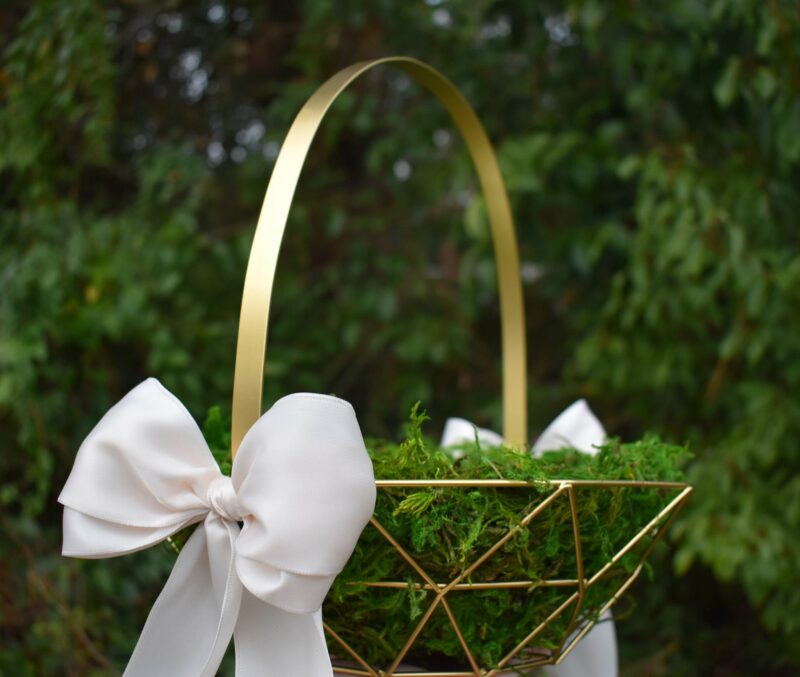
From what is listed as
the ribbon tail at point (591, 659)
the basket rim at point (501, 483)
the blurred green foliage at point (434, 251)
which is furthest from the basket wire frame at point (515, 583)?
the blurred green foliage at point (434, 251)

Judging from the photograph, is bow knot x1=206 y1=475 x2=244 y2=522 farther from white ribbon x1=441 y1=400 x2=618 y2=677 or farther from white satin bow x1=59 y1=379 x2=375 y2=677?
white ribbon x1=441 y1=400 x2=618 y2=677

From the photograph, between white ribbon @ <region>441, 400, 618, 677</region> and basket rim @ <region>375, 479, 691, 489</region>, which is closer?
basket rim @ <region>375, 479, 691, 489</region>

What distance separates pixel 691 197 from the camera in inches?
47.7

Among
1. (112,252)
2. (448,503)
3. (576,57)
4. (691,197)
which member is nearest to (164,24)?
(112,252)

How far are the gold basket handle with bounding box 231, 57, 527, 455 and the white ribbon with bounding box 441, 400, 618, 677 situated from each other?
3cm

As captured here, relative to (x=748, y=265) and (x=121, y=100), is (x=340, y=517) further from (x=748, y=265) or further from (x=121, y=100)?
(x=121, y=100)

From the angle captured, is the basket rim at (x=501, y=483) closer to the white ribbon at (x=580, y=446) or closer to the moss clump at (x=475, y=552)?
the moss clump at (x=475, y=552)

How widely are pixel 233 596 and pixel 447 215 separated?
1.20 meters

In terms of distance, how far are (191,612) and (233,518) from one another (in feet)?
0.23

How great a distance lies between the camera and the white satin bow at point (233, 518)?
0.44 metres

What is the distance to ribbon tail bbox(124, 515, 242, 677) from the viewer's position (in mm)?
480

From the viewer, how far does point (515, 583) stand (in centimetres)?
52

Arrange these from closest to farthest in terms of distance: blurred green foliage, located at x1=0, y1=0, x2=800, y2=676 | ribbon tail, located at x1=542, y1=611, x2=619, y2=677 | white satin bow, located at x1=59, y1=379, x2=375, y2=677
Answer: white satin bow, located at x1=59, y1=379, x2=375, y2=677 → ribbon tail, located at x1=542, y1=611, x2=619, y2=677 → blurred green foliage, located at x1=0, y1=0, x2=800, y2=676

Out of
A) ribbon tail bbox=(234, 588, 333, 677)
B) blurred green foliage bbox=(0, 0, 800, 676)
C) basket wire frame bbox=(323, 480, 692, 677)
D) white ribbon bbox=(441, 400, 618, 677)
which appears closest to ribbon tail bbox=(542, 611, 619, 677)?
white ribbon bbox=(441, 400, 618, 677)
